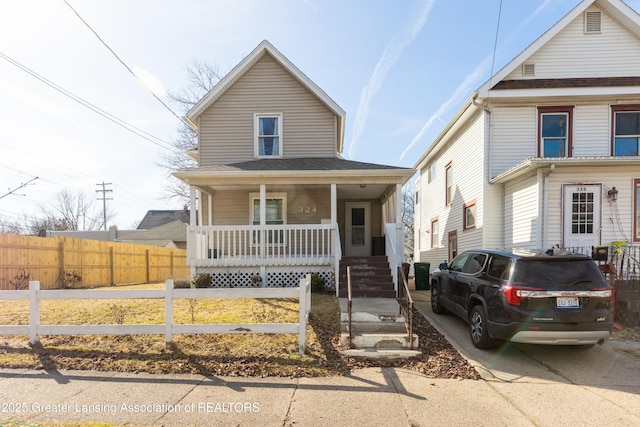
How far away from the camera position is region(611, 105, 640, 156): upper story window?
1082 centimetres

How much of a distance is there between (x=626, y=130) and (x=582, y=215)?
3.79 meters

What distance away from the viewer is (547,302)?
486cm

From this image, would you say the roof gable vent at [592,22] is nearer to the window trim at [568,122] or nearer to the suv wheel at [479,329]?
the window trim at [568,122]

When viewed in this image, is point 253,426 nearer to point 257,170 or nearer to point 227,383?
point 227,383

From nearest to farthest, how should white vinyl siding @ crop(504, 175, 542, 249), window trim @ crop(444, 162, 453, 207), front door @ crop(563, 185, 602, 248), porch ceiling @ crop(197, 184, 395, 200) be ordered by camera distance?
front door @ crop(563, 185, 602, 248), white vinyl siding @ crop(504, 175, 542, 249), porch ceiling @ crop(197, 184, 395, 200), window trim @ crop(444, 162, 453, 207)

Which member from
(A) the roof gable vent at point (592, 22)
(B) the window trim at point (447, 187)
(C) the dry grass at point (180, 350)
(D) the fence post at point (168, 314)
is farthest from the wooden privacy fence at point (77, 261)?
(A) the roof gable vent at point (592, 22)

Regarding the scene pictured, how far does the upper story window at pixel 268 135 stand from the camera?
1255cm

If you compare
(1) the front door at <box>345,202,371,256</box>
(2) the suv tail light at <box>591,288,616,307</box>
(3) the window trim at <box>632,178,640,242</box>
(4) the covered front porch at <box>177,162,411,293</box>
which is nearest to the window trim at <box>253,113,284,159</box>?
(4) the covered front porch at <box>177,162,411,293</box>

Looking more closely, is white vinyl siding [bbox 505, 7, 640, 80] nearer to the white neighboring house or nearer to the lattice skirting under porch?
the white neighboring house

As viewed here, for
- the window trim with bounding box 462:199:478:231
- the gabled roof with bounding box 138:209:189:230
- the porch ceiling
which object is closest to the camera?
the porch ceiling

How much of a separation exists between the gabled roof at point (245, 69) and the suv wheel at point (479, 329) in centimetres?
867

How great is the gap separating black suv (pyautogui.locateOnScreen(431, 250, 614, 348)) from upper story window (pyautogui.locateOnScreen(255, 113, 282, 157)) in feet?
29.6

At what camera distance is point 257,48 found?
1227 cm

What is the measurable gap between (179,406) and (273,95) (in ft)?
36.4
